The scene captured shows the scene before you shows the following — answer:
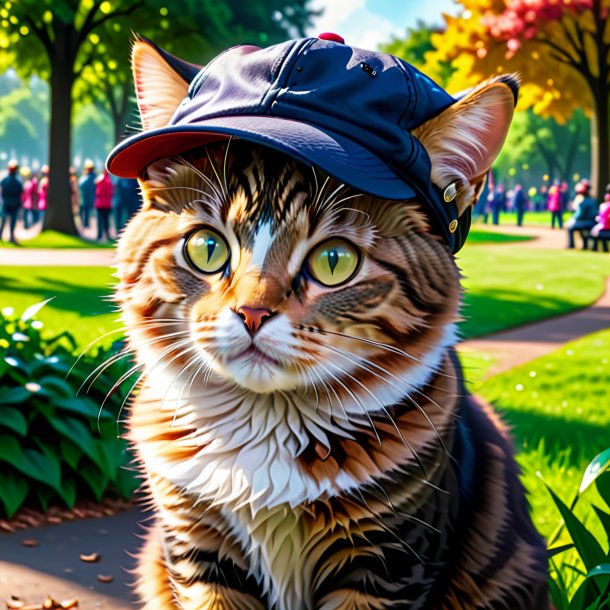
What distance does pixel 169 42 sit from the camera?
2028cm

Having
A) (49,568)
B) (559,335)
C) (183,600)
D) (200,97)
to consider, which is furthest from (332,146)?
(559,335)

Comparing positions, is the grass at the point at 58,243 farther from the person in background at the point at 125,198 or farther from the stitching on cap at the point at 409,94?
the stitching on cap at the point at 409,94

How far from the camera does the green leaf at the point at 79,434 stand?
4328mm

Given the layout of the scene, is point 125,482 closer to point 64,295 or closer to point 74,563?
point 74,563

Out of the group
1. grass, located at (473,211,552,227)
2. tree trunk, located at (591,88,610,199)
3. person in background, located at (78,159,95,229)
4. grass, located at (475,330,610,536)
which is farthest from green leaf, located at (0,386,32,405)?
grass, located at (473,211,552,227)

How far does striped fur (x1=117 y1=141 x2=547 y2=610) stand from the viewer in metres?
1.91

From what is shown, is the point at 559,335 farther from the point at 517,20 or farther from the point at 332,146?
the point at 517,20

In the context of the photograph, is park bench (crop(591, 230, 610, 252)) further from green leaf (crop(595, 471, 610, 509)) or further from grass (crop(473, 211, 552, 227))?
grass (crop(473, 211, 552, 227))

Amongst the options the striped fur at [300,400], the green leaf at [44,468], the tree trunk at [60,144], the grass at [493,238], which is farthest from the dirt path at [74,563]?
the grass at [493,238]

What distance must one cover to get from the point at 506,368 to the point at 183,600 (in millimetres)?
5602

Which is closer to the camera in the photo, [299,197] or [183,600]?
[299,197]

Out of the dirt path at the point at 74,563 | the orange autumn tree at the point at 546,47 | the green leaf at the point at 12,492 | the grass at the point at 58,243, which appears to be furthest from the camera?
the orange autumn tree at the point at 546,47

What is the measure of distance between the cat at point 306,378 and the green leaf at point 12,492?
2323mm

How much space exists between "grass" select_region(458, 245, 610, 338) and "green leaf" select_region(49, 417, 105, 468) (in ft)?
15.7
